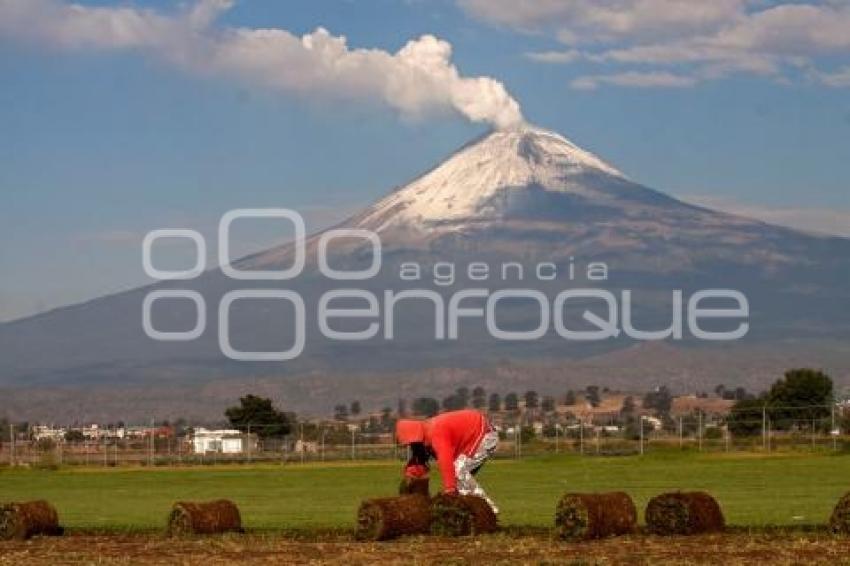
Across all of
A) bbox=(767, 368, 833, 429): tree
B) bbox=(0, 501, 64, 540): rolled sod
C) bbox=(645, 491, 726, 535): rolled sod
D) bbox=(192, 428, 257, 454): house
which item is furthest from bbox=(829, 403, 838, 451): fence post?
bbox=(0, 501, 64, 540): rolled sod

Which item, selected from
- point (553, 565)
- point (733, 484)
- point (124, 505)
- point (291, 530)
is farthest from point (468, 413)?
point (733, 484)

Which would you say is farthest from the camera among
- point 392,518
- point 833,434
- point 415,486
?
point 833,434

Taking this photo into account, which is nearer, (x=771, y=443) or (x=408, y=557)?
(x=408, y=557)

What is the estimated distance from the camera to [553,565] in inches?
832

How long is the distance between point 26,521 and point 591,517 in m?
8.15

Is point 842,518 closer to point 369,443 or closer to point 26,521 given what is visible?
point 26,521

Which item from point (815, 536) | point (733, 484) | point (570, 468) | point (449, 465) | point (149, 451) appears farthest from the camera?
point (149, 451)

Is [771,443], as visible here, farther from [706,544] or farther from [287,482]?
[706,544]

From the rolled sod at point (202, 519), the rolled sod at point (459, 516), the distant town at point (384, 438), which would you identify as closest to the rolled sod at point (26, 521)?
the rolled sod at point (202, 519)

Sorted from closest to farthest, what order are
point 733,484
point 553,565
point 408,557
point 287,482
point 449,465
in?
point 553,565 → point 408,557 → point 449,465 → point 733,484 → point 287,482

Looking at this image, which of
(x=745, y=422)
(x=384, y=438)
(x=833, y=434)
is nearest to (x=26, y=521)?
(x=833, y=434)

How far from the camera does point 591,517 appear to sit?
24156mm

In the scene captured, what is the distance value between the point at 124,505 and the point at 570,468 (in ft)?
94.7

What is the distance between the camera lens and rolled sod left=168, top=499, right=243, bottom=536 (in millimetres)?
26703
